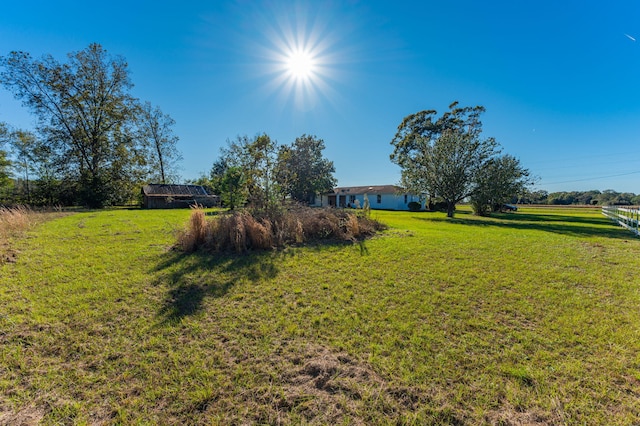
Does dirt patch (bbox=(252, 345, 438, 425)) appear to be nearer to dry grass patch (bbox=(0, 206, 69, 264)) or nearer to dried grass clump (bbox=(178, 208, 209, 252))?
dried grass clump (bbox=(178, 208, 209, 252))

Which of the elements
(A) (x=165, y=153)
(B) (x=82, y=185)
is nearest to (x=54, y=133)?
(B) (x=82, y=185)

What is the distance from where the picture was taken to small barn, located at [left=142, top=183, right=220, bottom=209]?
28.5 m

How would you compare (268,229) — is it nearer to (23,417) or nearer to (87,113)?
(23,417)

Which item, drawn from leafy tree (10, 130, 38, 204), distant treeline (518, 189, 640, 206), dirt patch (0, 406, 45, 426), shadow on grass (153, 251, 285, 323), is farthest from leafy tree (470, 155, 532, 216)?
distant treeline (518, 189, 640, 206)

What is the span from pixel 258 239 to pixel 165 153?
37.5 meters

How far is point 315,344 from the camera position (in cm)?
297

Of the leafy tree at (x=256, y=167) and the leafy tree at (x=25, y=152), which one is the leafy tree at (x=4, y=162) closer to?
the leafy tree at (x=25, y=152)

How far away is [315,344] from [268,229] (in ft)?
15.4

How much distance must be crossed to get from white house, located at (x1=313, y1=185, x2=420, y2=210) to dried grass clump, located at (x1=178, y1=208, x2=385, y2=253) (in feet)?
75.7

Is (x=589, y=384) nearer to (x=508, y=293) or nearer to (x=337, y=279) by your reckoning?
(x=508, y=293)

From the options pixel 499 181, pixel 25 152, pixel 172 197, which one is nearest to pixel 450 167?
pixel 499 181

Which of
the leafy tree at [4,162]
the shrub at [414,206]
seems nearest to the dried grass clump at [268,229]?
the shrub at [414,206]

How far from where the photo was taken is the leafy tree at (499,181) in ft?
61.9

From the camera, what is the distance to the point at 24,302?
12.2ft
